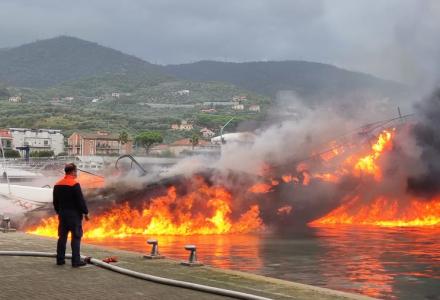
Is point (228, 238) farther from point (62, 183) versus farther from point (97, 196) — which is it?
point (62, 183)

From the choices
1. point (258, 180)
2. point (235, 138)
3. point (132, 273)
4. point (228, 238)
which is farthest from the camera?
point (235, 138)

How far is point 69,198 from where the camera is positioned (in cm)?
1239

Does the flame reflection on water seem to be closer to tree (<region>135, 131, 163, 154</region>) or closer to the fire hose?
the fire hose

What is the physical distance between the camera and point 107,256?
1418 centimetres

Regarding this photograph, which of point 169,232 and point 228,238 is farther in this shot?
point 169,232

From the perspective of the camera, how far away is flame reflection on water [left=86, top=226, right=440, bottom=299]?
1452cm

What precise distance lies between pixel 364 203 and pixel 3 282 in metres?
26.3

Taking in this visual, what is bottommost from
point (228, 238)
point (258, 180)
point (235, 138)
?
point (228, 238)

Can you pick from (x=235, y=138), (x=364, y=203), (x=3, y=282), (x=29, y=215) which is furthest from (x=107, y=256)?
(x=364, y=203)

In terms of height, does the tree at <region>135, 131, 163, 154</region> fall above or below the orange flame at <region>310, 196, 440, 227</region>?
above

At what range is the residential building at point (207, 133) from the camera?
17235 cm

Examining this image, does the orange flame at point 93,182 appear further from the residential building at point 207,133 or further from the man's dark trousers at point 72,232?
the residential building at point 207,133

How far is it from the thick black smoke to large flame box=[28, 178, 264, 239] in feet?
33.5

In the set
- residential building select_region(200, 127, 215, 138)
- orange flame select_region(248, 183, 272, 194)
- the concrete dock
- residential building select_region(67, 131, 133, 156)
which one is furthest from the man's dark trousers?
residential building select_region(200, 127, 215, 138)
